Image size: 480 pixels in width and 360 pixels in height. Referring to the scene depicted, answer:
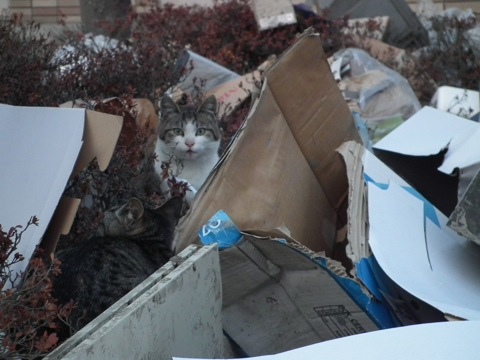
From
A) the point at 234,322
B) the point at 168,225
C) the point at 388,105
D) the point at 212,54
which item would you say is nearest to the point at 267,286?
the point at 234,322

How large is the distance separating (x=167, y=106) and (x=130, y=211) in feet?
3.96

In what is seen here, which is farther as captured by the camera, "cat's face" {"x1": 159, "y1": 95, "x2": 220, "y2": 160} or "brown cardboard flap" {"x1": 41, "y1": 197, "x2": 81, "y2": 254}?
"cat's face" {"x1": 159, "y1": 95, "x2": 220, "y2": 160}

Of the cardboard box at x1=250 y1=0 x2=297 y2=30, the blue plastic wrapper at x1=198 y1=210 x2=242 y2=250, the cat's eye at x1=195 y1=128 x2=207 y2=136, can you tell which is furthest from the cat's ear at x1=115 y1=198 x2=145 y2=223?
the cardboard box at x1=250 y1=0 x2=297 y2=30

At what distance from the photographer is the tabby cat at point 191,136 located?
3.64m

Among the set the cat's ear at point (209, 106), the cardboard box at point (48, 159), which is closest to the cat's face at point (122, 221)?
the cardboard box at point (48, 159)

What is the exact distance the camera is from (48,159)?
2.22 m

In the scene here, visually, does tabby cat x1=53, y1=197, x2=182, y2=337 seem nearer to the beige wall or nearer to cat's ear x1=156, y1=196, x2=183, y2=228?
cat's ear x1=156, y1=196, x2=183, y2=228

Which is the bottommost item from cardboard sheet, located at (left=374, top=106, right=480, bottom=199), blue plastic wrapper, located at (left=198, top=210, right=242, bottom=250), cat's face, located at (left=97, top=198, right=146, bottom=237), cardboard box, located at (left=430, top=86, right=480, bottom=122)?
cardboard box, located at (left=430, top=86, right=480, bottom=122)

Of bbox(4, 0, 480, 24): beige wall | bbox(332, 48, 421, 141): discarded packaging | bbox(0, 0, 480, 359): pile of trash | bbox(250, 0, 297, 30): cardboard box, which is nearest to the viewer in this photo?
bbox(0, 0, 480, 359): pile of trash

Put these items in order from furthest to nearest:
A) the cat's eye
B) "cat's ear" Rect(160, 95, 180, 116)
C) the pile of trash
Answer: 1. the cat's eye
2. "cat's ear" Rect(160, 95, 180, 116)
3. the pile of trash

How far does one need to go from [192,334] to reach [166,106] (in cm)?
201

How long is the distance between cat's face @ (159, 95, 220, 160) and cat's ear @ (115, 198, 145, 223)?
3.81ft

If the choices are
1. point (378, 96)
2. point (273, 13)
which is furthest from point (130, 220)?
point (273, 13)

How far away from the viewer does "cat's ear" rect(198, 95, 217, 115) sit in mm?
3609
